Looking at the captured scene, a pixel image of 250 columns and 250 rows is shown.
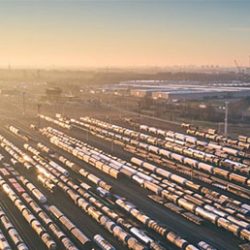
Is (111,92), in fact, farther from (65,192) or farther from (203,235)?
(203,235)

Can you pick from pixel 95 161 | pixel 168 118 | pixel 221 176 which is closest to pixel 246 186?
pixel 221 176

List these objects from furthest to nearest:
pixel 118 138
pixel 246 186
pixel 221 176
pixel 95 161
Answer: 1. pixel 118 138
2. pixel 95 161
3. pixel 221 176
4. pixel 246 186

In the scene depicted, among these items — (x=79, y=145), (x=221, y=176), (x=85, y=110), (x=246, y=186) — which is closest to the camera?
(x=246, y=186)

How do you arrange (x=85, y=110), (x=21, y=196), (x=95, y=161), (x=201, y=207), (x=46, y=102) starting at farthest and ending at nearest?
(x=46, y=102), (x=85, y=110), (x=95, y=161), (x=21, y=196), (x=201, y=207)

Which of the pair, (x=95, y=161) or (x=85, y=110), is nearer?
(x=95, y=161)

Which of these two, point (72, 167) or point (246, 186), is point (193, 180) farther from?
point (72, 167)

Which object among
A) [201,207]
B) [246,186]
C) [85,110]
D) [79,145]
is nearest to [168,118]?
[85,110]
